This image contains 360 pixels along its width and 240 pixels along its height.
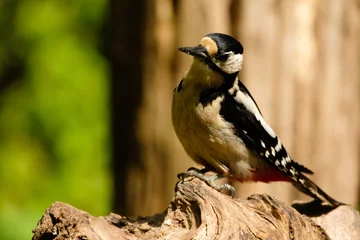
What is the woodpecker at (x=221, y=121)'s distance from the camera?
4082 mm

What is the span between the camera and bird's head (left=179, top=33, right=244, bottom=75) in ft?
13.2

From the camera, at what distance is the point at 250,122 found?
4316 mm

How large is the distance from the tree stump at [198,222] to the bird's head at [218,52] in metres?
0.73

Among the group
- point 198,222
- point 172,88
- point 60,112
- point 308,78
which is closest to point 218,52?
point 198,222

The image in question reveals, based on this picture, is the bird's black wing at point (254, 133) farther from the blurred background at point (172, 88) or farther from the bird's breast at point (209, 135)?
the blurred background at point (172, 88)

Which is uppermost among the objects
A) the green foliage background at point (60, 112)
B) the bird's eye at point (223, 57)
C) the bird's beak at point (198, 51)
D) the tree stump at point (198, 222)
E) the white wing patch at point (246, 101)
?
the green foliage background at point (60, 112)

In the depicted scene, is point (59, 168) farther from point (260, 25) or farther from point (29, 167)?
point (260, 25)

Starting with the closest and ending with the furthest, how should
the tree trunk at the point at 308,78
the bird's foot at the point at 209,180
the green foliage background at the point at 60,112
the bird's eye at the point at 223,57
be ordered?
the bird's foot at the point at 209,180 < the bird's eye at the point at 223,57 < the tree trunk at the point at 308,78 < the green foliage background at the point at 60,112

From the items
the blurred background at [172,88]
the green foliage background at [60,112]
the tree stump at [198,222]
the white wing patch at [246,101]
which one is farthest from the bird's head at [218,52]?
the green foliage background at [60,112]

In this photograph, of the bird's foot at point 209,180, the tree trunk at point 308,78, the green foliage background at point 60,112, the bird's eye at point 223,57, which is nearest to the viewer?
the bird's foot at point 209,180

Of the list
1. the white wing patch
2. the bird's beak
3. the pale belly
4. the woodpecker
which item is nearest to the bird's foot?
the woodpecker

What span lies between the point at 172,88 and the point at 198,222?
2.45 meters

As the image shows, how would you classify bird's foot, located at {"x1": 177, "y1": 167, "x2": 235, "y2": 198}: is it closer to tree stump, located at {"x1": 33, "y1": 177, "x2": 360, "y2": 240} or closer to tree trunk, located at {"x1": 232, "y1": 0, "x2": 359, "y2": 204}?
tree stump, located at {"x1": 33, "y1": 177, "x2": 360, "y2": 240}

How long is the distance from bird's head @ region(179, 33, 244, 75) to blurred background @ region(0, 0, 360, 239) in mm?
1470
